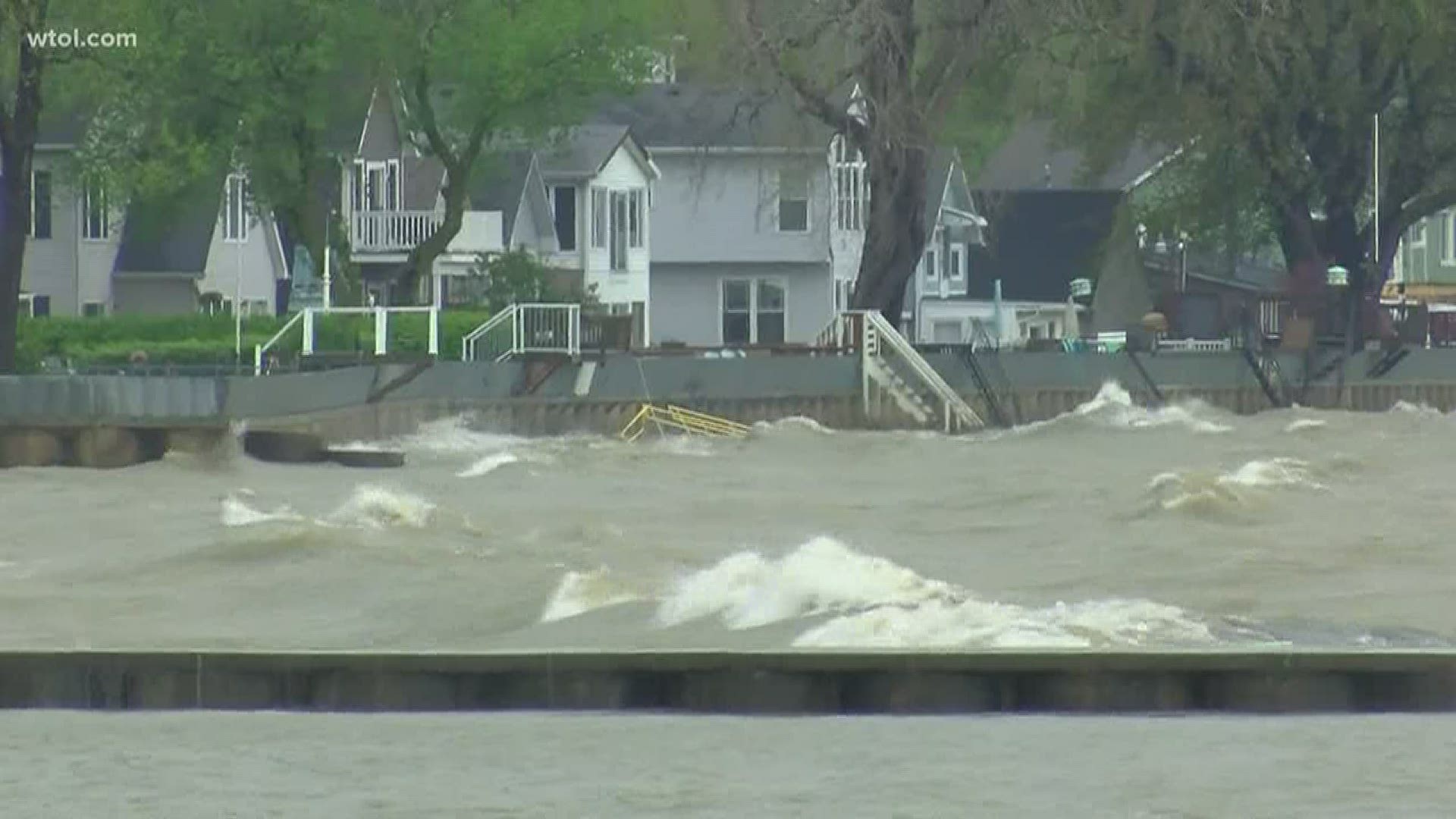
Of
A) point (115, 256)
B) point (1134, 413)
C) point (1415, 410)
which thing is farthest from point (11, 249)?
point (1415, 410)

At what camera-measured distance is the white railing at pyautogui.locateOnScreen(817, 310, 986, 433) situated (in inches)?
2450

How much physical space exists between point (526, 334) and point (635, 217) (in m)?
31.4

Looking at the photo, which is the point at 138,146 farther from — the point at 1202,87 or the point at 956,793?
the point at 956,793

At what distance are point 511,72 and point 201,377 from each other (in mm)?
27965

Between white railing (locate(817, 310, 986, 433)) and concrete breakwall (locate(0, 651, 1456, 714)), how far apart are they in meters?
43.0

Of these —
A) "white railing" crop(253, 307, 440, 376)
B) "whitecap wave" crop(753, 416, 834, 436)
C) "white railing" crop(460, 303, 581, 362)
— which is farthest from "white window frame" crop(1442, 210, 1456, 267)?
"white railing" crop(253, 307, 440, 376)

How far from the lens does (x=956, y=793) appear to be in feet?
50.7

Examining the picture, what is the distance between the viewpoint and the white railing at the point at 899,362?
62219mm

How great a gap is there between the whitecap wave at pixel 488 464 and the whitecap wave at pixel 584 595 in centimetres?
1836

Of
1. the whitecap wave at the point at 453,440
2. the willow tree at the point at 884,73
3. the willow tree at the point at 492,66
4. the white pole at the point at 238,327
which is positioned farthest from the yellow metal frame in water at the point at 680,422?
the willow tree at the point at 492,66

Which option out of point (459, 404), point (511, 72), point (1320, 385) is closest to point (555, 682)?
point (459, 404)

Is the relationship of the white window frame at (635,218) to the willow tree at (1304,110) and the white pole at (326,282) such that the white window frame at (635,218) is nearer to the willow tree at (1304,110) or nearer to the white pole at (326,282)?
the white pole at (326,282)

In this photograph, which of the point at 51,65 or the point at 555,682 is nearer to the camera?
the point at 555,682

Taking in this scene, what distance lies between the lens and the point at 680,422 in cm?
5959
